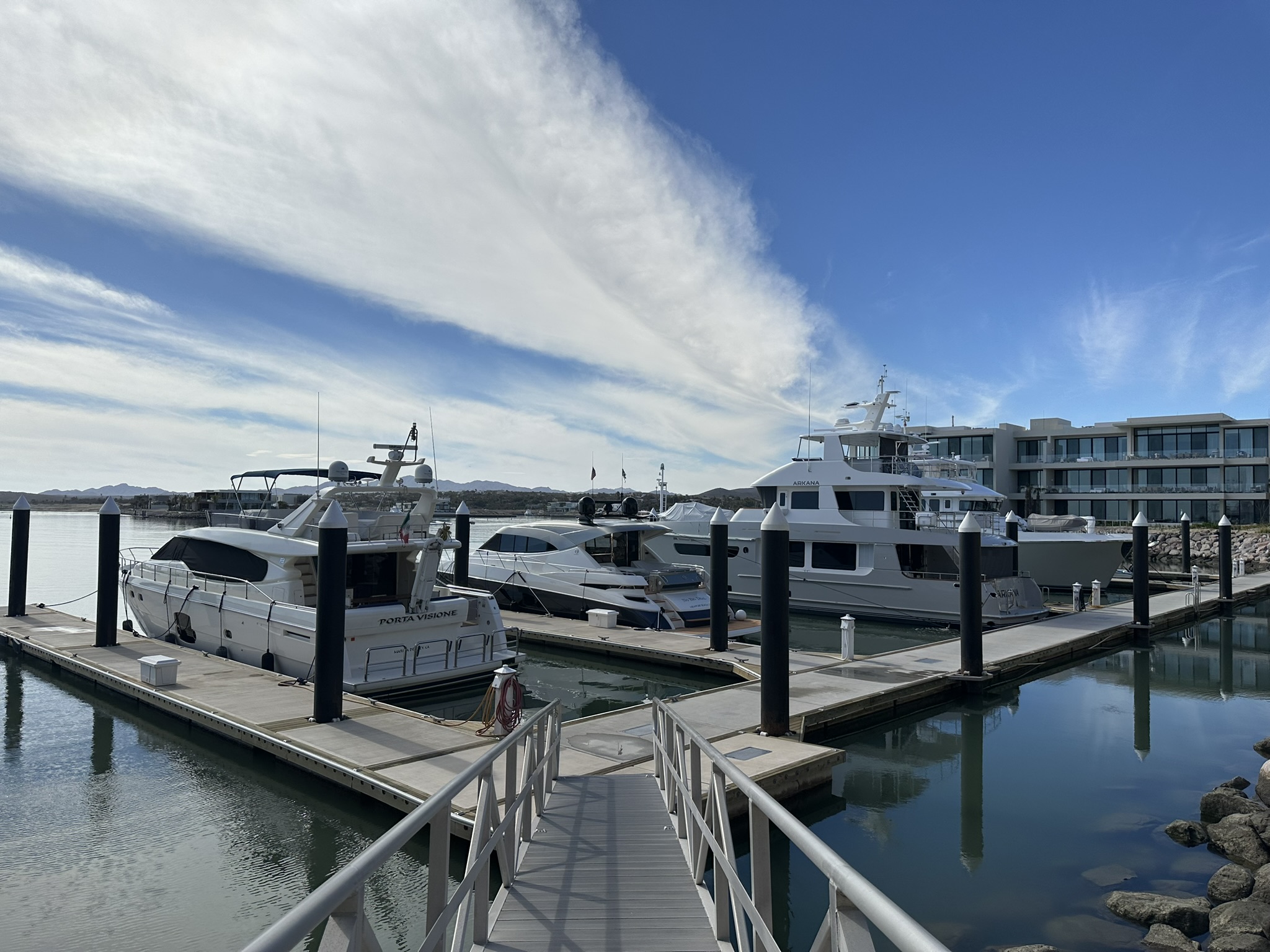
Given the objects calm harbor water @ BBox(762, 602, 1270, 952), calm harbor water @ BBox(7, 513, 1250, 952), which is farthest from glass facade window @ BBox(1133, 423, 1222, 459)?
calm harbor water @ BBox(7, 513, 1250, 952)

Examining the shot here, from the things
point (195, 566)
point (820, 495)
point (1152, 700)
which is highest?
point (820, 495)

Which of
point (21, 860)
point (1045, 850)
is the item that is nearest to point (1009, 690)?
point (1045, 850)

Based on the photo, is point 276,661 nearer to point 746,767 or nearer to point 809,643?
point 746,767

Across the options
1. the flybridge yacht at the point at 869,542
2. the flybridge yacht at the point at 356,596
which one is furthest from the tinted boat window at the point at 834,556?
the flybridge yacht at the point at 356,596

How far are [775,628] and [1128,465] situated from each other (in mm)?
54896

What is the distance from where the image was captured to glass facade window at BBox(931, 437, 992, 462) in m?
58.8

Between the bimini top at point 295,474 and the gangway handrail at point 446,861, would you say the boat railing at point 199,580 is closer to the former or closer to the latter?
the bimini top at point 295,474

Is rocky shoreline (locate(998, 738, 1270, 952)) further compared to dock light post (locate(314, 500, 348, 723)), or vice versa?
dock light post (locate(314, 500, 348, 723))

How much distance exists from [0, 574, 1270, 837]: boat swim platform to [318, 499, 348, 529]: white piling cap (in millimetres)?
2558

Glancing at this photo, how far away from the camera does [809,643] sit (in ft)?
66.7

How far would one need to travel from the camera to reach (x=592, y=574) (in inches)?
835

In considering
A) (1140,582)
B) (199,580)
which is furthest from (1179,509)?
(199,580)

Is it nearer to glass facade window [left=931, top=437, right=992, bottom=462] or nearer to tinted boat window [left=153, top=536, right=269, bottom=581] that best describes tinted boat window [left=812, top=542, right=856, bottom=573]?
tinted boat window [left=153, top=536, right=269, bottom=581]

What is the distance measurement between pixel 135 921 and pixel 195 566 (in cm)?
1175
